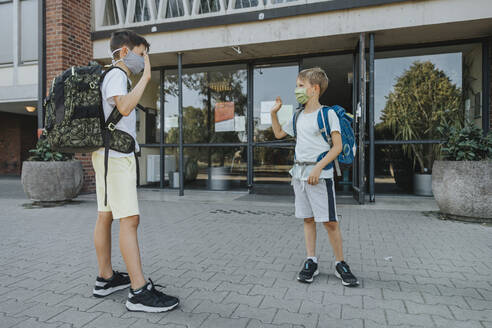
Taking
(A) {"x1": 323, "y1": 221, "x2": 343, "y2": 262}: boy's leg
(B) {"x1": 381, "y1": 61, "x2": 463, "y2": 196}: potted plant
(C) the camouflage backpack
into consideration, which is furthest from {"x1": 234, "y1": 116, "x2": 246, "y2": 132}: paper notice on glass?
(C) the camouflage backpack

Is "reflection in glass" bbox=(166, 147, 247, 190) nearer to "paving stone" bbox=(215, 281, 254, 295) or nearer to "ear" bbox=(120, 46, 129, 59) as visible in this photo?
"paving stone" bbox=(215, 281, 254, 295)

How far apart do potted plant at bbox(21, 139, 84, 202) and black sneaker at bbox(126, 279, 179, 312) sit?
550cm

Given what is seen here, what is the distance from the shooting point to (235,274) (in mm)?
3207

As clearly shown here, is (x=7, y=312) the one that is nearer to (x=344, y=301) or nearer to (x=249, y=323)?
(x=249, y=323)

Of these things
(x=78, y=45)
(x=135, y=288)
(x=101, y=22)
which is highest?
(x=101, y=22)

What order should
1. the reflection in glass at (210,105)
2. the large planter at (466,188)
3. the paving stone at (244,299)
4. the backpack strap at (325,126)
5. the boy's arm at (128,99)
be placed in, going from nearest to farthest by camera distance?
1. the boy's arm at (128,99)
2. the paving stone at (244,299)
3. the backpack strap at (325,126)
4. the large planter at (466,188)
5. the reflection in glass at (210,105)

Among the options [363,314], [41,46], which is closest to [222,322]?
[363,314]

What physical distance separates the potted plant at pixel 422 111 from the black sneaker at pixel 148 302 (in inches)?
305

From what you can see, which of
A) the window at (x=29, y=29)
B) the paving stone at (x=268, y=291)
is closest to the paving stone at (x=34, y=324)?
the paving stone at (x=268, y=291)

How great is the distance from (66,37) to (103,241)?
7.52m

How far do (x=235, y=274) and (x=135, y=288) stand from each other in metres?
1.01

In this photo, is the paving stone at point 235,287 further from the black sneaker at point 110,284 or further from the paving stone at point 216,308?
the black sneaker at point 110,284

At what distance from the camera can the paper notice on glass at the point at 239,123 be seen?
31.5 ft

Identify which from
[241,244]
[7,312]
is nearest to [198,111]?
[241,244]
